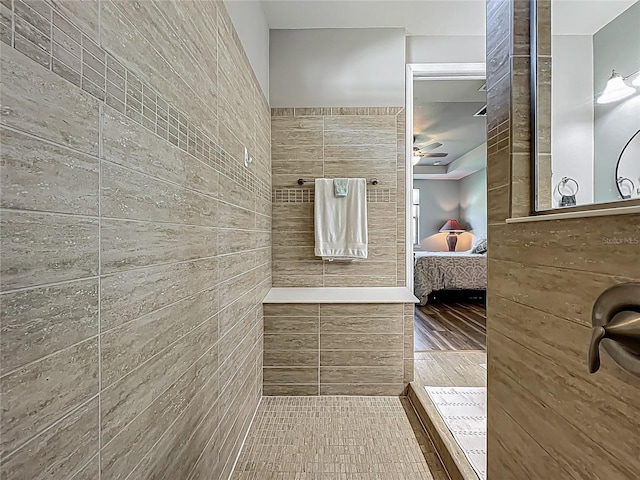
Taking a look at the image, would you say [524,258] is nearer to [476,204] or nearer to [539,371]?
[539,371]

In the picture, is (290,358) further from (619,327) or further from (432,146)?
(432,146)

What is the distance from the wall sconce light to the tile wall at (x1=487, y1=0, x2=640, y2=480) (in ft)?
0.85

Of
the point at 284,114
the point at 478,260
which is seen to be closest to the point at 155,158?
the point at 284,114

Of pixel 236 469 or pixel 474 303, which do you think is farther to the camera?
pixel 474 303

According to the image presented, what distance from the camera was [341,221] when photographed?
2.76 metres

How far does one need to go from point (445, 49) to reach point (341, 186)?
1322 millimetres

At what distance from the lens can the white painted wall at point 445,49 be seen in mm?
2801

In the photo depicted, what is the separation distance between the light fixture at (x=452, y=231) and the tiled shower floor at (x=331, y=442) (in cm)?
629

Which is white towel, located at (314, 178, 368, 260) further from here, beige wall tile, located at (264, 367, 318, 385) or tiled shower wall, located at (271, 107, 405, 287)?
beige wall tile, located at (264, 367, 318, 385)

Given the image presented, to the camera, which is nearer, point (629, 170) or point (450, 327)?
point (629, 170)

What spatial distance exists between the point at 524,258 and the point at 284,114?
87.2 inches

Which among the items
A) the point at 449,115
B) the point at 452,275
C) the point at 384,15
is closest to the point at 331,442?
the point at 384,15

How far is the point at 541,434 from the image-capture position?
2.92 feet

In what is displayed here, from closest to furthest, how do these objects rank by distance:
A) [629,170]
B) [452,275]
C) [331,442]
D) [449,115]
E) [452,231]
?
[629,170] < [331,442] < [449,115] < [452,275] < [452,231]
